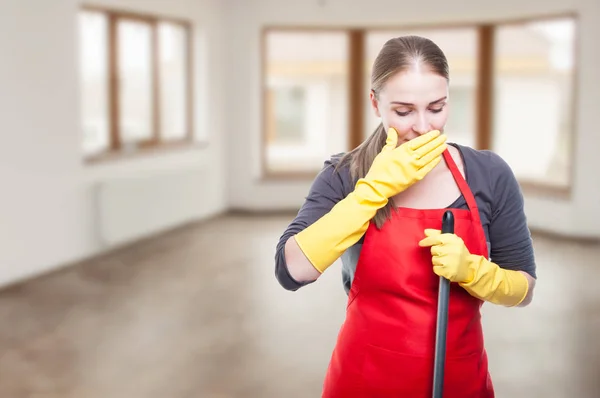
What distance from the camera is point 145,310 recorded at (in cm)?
427

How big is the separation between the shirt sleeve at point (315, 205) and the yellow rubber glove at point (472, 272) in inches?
6.9

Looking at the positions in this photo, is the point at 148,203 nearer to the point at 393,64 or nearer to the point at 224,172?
the point at 224,172

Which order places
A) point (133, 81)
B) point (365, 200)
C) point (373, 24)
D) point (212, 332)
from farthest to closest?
point (373, 24) < point (133, 81) < point (212, 332) < point (365, 200)

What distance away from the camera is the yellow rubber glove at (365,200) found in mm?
1253

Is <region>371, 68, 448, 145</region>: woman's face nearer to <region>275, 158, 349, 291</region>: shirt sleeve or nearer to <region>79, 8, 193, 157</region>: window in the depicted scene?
<region>275, 158, 349, 291</region>: shirt sleeve

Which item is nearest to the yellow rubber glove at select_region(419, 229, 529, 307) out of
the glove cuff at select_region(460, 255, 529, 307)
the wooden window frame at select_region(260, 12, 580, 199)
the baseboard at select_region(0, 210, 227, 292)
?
the glove cuff at select_region(460, 255, 529, 307)

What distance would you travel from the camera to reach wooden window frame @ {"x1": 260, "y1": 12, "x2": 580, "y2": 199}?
21.7ft

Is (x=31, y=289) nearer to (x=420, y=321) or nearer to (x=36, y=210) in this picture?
(x=36, y=210)

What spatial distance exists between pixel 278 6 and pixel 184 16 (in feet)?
3.49

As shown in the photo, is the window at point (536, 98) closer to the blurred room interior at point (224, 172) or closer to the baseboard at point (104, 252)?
the blurred room interior at point (224, 172)

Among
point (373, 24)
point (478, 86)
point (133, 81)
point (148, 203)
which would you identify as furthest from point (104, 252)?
point (478, 86)

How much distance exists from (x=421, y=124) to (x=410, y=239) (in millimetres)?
194

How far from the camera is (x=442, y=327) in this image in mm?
1264

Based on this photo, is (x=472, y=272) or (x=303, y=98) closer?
(x=472, y=272)
